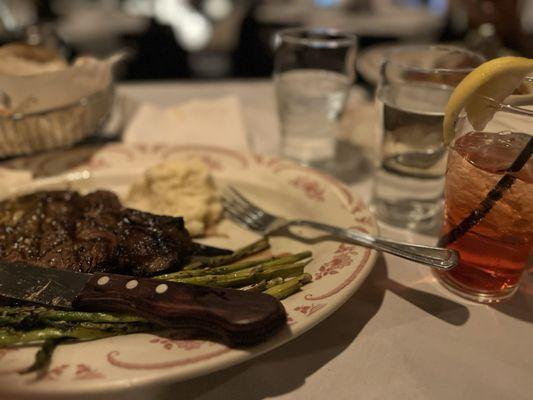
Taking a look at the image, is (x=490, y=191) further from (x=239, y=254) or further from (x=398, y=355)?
(x=239, y=254)

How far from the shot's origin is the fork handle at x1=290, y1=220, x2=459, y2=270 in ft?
5.01

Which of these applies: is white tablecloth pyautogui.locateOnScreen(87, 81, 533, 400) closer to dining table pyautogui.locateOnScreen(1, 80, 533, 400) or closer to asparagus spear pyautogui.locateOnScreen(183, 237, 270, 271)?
dining table pyautogui.locateOnScreen(1, 80, 533, 400)

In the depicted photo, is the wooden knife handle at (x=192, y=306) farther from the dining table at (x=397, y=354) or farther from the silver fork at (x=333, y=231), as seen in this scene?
the silver fork at (x=333, y=231)

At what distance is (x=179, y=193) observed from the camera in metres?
2.10

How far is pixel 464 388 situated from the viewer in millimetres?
1293

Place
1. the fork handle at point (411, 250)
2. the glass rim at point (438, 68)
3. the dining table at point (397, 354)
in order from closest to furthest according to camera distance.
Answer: the dining table at point (397, 354) → the fork handle at point (411, 250) → the glass rim at point (438, 68)

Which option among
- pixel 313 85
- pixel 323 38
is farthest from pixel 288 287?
pixel 323 38

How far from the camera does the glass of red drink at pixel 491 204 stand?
1434 mm

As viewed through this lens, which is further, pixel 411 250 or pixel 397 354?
pixel 411 250

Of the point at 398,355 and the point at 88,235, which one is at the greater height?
the point at 88,235

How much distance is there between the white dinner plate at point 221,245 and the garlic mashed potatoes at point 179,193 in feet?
0.35

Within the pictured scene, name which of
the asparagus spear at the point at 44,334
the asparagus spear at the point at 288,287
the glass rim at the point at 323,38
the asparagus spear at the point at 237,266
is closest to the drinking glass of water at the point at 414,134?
the glass rim at the point at 323,38

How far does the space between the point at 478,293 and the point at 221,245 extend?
0.97 meters

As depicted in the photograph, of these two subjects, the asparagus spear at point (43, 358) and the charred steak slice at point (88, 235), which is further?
the charred steak slice at point (88, 235)
